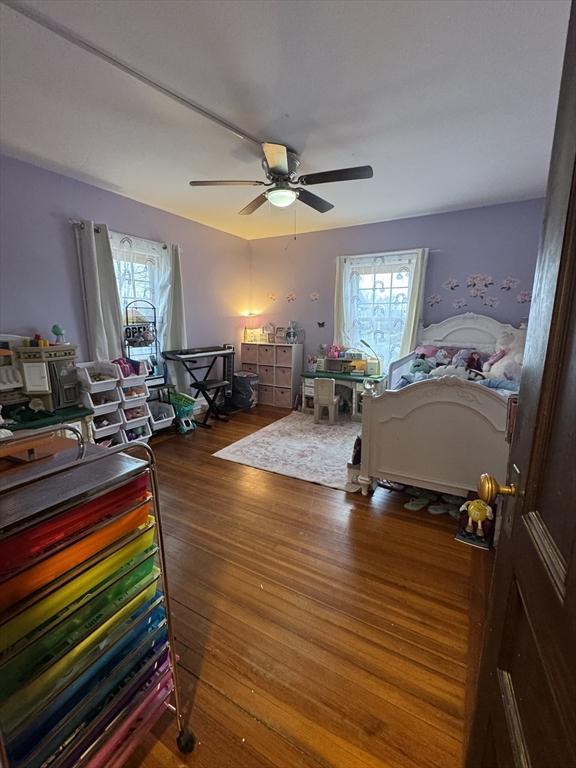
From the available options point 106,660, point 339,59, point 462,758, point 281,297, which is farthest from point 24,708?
point 281,297

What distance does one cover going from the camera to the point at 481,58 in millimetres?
1559

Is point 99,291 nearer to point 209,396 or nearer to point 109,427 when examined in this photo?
point 109,427

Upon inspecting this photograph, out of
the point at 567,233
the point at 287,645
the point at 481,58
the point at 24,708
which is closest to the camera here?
the point at 567,233

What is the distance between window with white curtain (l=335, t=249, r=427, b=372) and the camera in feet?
13.2

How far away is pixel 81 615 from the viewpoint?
814 mm

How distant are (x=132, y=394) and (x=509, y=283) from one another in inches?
158

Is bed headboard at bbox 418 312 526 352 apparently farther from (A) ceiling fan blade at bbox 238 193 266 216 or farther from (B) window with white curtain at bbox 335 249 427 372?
(A) ceiling fan blade at bbox 238 193 266 216

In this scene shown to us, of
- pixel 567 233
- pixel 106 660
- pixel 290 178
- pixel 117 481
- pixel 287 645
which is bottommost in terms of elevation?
pixel 287 645

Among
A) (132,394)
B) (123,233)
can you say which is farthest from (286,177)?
(132,394)

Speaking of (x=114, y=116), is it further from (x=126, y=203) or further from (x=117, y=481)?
(x=117, y=481)

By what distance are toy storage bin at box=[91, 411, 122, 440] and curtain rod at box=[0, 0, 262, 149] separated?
237 cm

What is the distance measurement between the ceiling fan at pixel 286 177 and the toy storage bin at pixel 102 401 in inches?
73.3

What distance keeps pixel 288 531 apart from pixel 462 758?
3.97 ft

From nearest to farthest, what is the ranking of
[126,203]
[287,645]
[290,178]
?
[287,645]
[290,178]
[126,203]
